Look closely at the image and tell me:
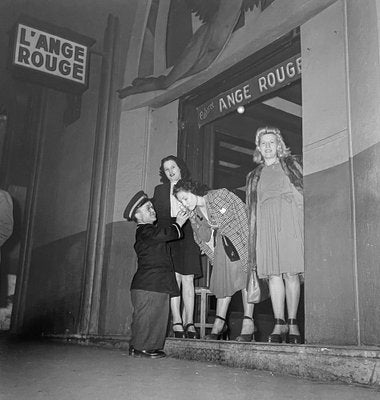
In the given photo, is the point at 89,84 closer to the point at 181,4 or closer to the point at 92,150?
the point at 92,150

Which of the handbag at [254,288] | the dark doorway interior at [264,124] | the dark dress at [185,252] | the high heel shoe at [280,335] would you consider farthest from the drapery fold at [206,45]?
the high heel shoe at [280,335]

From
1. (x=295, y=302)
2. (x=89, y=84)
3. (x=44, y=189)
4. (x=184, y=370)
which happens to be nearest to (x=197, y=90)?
(x=89, y=84)

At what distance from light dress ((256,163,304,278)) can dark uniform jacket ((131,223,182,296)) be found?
2.28ft

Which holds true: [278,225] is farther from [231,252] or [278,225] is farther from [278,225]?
[231,252]

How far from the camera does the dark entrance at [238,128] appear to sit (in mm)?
4863

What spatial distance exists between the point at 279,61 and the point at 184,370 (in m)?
2.91

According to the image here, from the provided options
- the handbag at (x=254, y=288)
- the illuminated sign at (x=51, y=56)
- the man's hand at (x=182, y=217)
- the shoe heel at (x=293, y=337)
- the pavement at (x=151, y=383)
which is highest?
the illuminated sign at (x=51, y=56)

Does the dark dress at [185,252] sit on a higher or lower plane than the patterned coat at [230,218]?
lower

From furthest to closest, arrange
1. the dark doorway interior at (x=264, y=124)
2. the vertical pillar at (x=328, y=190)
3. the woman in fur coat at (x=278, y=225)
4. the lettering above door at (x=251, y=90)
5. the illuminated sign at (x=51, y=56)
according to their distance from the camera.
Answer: the dark doorway interior at (x=264, y=124), the illuminated sign at (x=51, y=56), the lettering above door at (x=251, y=90), the woman in fur coat at (x=278, y=225), the vertical pillar at (x=328, y=190)

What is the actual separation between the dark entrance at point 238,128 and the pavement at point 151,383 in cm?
244

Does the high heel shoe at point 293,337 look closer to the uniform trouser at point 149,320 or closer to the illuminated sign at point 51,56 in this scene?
the uniform trouser at point 149,320

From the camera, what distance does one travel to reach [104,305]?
19.2ft

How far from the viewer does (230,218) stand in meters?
4.29

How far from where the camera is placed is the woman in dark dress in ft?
14.9
